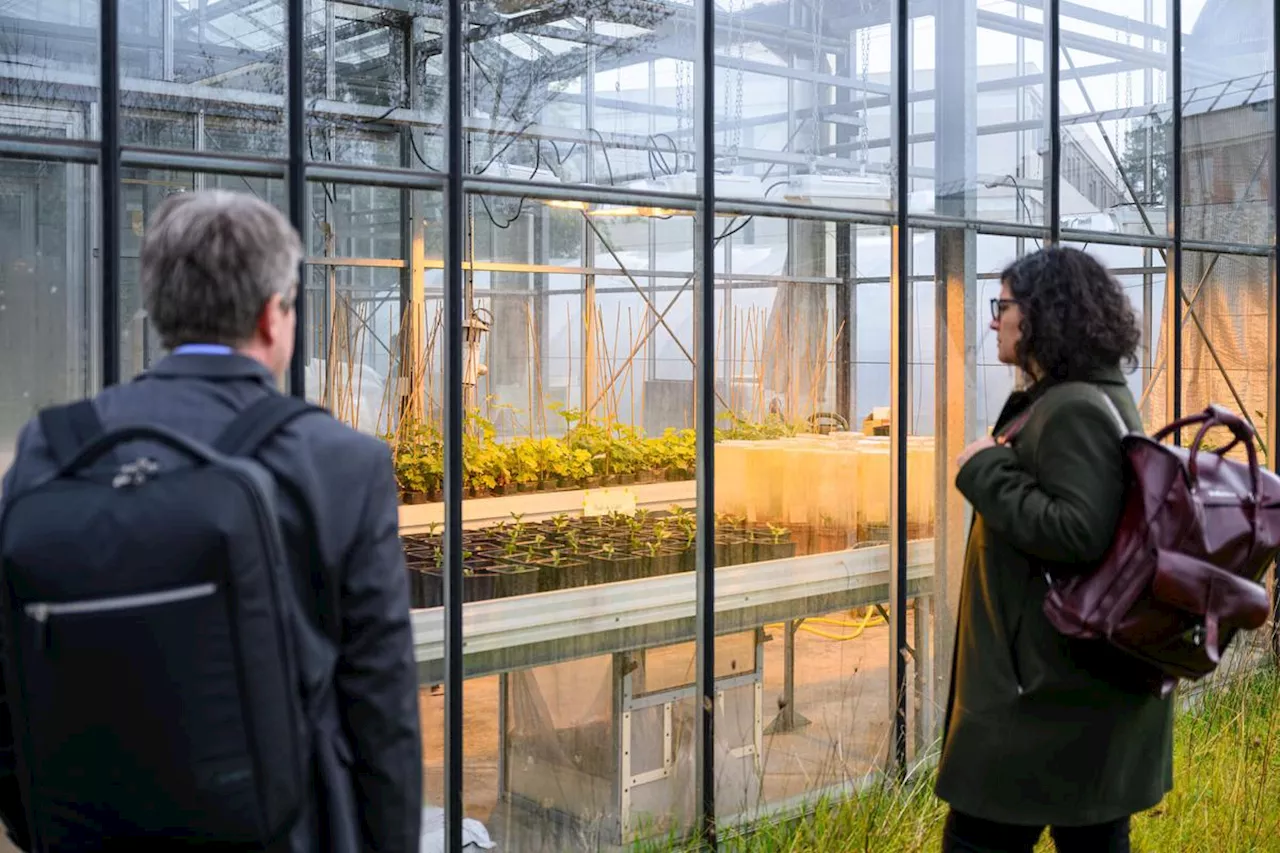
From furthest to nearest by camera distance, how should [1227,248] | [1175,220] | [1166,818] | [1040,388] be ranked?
[1227,248] < [1175,220] < [1166,818] < [1040,388]

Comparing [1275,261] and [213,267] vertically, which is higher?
[1275,261]

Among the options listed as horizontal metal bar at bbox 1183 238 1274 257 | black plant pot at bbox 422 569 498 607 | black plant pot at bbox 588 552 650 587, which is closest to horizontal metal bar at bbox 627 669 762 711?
black plant pot at bbox 588 552 650 587

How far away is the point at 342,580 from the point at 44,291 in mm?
1534

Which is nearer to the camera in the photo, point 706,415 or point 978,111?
point 706,415

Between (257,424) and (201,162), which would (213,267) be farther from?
(201,162)

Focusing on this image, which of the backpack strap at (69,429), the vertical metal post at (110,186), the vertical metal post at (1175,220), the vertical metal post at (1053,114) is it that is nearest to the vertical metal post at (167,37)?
the vertical metal post at (110,186)

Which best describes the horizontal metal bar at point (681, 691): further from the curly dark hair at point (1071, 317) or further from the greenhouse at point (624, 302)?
the curly dark hair at point (1071, 317)

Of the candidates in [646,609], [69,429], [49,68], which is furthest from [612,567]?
[69,429]

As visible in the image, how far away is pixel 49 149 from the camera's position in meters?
2.79

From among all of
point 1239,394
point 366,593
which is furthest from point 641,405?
point 1239,394

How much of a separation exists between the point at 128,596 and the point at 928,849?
279 cm

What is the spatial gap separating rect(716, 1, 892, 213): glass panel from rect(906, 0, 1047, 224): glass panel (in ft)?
0.52

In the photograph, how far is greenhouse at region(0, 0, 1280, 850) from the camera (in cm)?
295

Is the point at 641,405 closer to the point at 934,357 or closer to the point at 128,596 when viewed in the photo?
the point at 934,357
